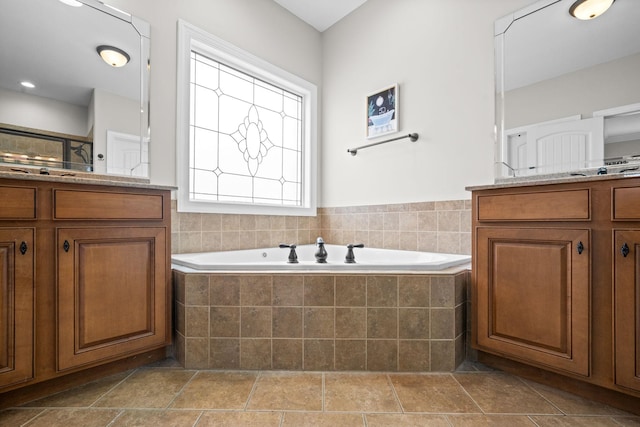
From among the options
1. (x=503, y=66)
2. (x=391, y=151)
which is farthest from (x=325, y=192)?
(x=503, y=66)

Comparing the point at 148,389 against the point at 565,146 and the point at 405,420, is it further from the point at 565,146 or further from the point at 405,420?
the point at 565,146

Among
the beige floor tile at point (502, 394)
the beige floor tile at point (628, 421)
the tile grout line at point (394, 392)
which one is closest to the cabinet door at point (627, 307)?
the beige floor tile at point (628, 421)

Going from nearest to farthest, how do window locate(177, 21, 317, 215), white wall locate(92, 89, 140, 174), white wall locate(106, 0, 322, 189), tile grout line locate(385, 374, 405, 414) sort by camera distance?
tile grout line locate(385, 374, 405, 414) < white wall locate(92, 89, 140, 174) < white wall locate(106, 0, 322, 189) < window locate(177, 21, 317, 215)

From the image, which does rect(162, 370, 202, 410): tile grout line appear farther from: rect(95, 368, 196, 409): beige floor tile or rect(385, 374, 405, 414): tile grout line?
rect(385, 374, 405, 414): tile grout line

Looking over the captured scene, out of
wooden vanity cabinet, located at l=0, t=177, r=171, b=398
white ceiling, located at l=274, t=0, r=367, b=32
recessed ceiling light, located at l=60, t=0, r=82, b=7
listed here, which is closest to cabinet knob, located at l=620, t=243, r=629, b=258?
wooden vanity cabinet, located at l=0, t=177, r=171, b=398

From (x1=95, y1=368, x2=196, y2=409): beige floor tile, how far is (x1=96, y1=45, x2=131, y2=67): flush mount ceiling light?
180 centimetres

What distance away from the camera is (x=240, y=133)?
260cm

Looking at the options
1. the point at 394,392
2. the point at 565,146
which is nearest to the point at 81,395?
the point at 394,392

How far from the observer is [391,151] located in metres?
2.50

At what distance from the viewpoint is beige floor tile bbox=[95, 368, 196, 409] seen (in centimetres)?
124

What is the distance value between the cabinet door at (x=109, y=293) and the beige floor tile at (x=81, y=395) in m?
0.14

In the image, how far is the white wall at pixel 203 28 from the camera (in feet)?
6.57

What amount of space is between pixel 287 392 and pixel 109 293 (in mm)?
926

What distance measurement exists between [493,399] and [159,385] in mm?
1486
